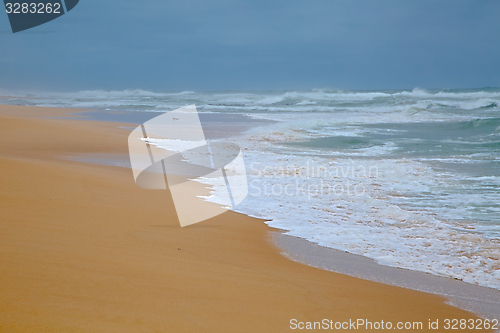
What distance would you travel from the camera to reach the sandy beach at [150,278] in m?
2.04

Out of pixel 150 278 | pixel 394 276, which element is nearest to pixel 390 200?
pixel 394 276

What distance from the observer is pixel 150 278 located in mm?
2473

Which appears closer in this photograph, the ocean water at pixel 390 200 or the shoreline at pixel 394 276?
the shoreline at pixel 394 276

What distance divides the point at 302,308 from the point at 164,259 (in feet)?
3.33

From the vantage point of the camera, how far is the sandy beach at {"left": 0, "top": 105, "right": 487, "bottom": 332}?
204 centimetres

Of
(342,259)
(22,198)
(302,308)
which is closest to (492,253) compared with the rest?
(342,259)

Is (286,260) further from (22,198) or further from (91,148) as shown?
(91,148)

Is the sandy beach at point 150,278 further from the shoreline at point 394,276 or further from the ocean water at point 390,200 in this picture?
the ocean water at point 390,200

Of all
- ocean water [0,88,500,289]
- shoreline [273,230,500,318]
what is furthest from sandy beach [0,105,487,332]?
ocean water [0,88,500,289]

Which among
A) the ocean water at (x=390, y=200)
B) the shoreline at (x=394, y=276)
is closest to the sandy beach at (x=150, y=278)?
the shoreline at (x=394, y=276)

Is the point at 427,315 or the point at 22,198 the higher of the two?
the point at 22,198

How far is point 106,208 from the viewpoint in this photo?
393cm

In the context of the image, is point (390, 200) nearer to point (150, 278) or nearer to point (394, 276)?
point (394, 276)

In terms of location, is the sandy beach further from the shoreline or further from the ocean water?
the ocean water
